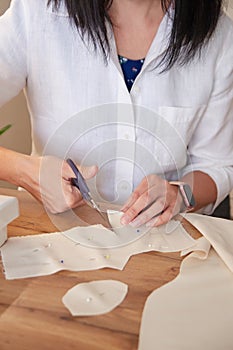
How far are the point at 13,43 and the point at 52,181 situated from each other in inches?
12.0

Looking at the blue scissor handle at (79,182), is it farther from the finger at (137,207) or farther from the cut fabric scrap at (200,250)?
the cut fabric scrap at (200,250)

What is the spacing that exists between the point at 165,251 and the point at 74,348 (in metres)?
0.24

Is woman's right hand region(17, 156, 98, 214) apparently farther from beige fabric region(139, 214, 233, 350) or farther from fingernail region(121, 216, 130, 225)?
beige fabric region(139, 214, 233, 350)

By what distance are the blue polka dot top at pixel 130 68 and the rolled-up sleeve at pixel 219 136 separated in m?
0.16

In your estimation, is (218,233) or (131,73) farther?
(131,73)

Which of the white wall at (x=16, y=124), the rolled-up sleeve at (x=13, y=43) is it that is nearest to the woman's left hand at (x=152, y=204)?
the rolled-up sleeve at (x=13, y=43)

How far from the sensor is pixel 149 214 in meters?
0.83

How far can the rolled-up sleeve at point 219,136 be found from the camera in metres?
1.08

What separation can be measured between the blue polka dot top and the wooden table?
1.43 ft

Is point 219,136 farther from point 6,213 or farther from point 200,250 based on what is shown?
point 6,213

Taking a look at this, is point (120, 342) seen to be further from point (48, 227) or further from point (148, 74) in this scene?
point (148, 74)

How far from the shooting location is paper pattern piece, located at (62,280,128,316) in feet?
1.96

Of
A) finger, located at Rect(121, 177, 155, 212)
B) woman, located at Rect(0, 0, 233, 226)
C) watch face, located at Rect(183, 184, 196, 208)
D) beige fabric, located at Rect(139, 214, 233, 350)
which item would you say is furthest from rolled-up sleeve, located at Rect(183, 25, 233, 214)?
beige fabric, located at Rect(139, 214, 233, 350)

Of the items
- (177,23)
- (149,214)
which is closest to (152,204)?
(149,214)
